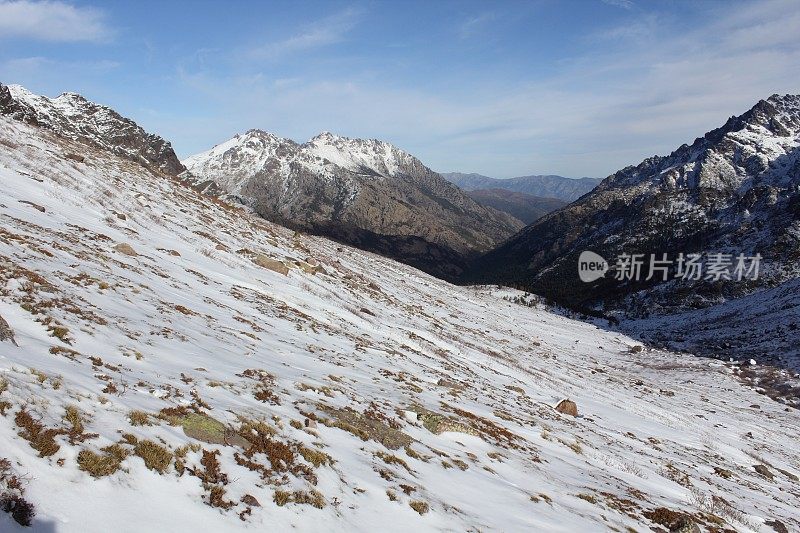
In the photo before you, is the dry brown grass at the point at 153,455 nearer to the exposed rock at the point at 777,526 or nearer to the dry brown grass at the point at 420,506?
the dry brown grass at the point at 420,506

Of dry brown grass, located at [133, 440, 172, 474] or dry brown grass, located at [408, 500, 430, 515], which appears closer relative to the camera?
dry brown grass, located at [133, 440, 172, 474]

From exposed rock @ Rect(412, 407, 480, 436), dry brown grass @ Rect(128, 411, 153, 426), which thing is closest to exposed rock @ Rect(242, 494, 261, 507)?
dry brown grass @ Rect(128, 411, 153, 426)

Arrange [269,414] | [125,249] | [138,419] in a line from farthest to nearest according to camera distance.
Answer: [125,249]
[269,414]
[138,419]

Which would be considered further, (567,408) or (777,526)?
(567,408)

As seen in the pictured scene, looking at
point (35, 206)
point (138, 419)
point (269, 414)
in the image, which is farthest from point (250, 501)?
point (35, 206)

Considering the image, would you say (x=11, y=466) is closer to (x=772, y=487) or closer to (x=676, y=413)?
(x=772, y=487)

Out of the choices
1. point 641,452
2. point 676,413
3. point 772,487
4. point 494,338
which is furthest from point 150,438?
point 494,338

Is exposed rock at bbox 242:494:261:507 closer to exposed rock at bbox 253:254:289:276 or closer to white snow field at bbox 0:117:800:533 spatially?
white snow field at bbox 0:117:800:533

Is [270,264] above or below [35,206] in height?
below

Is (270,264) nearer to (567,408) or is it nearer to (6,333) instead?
(567,408)

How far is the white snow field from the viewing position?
7543 mm

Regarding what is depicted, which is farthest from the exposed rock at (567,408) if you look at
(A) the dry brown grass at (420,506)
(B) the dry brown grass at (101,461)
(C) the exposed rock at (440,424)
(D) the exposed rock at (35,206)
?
(D) the exposed rock at (35,206)

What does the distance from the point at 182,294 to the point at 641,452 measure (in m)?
23.3

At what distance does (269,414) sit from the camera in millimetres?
11414
